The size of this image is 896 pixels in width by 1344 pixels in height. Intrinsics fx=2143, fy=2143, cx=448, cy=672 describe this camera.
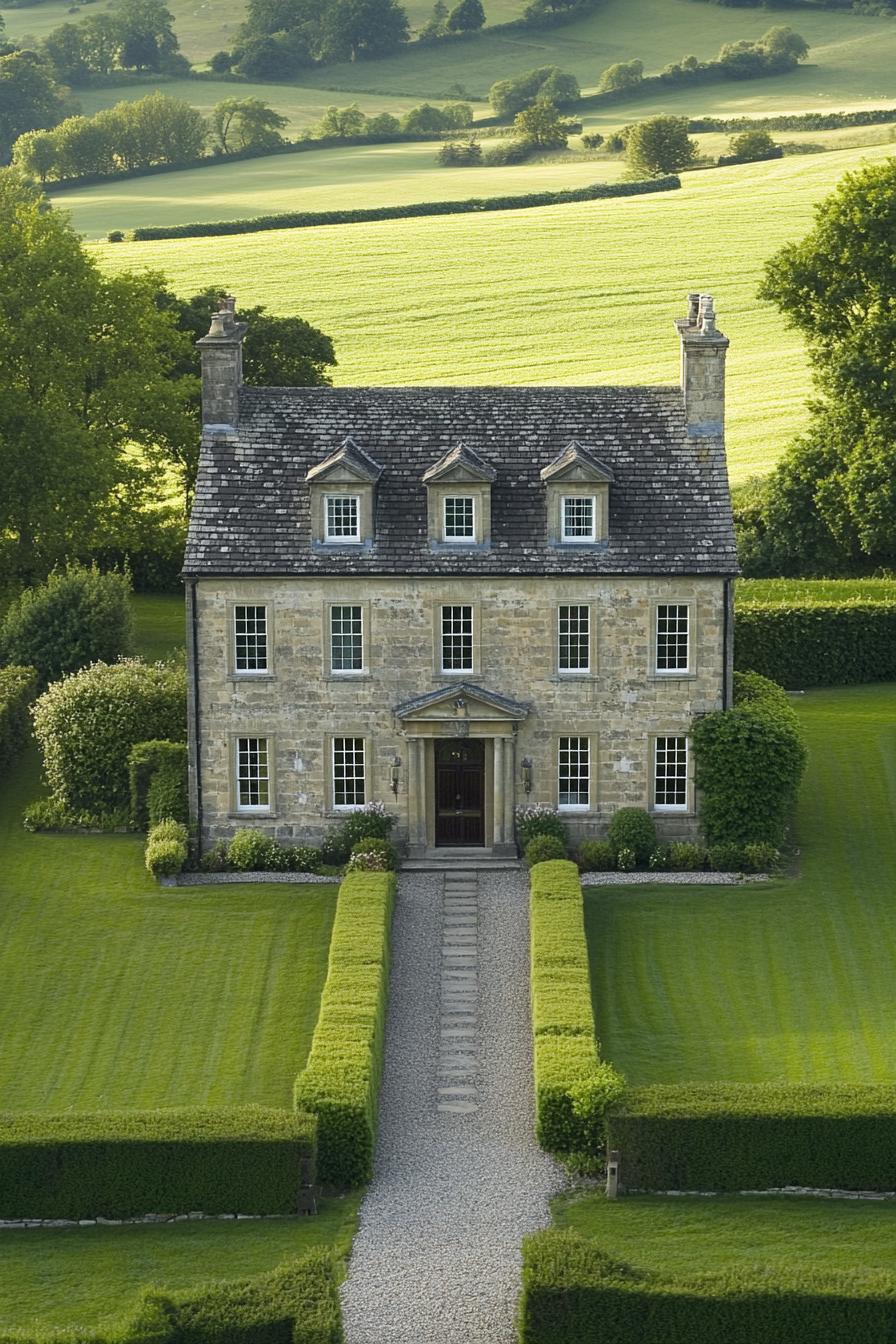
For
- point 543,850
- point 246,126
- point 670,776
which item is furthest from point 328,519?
point 246,126

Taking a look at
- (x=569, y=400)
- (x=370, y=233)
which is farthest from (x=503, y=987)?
(x=370, y=233)

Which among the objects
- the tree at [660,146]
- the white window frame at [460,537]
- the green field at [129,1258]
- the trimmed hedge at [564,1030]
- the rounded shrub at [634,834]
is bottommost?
the green field at [129,1258]

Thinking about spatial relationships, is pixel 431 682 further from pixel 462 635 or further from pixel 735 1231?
pixel 735 1231

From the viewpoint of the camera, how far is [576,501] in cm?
5103

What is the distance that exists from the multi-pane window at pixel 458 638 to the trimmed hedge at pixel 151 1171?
17737mm

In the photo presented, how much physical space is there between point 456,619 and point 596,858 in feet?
21.7

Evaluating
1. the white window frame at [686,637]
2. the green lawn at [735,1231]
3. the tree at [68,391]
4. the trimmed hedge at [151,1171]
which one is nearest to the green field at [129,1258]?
the trimmed hedge at [151,1171]

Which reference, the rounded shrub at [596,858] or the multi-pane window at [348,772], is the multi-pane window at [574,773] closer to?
the rounded shrub at [596,858]

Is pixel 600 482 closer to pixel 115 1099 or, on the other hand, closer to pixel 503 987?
pixel 503 987

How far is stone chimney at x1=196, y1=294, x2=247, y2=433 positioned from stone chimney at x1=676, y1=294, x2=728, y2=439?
10.9m

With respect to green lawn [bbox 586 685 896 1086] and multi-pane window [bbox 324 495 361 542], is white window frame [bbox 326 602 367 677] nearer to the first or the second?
Result: multi-pane window [bbox 324 495 361 542]

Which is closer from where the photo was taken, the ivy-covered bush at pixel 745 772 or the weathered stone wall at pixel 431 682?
the ivy-covered bush at pixel 745 772

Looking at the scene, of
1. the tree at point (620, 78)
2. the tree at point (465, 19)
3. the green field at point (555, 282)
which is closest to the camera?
the green field at point (555, 282)

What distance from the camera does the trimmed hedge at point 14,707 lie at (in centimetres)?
5875
